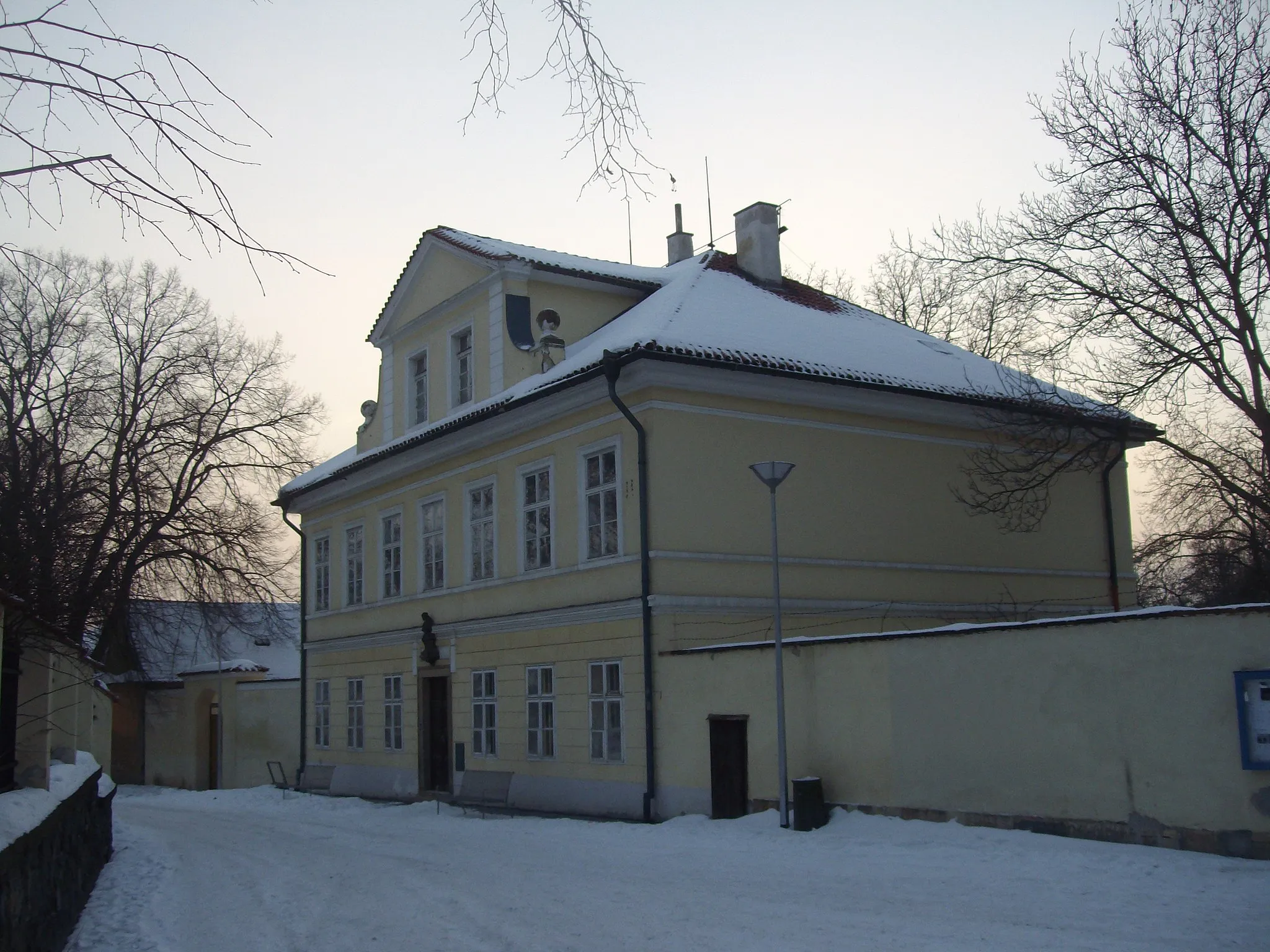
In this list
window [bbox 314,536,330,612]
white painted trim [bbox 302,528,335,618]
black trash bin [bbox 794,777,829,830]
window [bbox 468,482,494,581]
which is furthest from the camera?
window [bbox 314,536,330,612]

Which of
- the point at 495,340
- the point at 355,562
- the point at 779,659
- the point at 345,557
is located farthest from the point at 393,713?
the point at 779,659

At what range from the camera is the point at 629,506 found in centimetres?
1838

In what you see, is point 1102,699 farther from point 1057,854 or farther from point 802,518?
point 802,518

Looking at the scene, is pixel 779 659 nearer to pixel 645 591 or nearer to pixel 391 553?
pixel 645 591

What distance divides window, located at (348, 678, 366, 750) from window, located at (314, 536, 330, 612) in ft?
7.65

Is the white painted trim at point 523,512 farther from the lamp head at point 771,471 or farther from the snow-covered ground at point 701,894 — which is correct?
the lamp head at point 771,471

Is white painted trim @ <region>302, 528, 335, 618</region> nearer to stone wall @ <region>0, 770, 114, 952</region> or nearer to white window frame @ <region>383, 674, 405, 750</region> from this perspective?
white window frame @ <region>383, 674, 405, 750</region>

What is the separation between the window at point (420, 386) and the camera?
25.4 metres

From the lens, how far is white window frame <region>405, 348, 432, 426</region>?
2530 centimetres

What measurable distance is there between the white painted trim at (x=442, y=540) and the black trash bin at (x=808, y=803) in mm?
10934

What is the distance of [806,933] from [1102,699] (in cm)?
458

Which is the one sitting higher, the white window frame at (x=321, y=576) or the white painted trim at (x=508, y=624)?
the white window frame at (x=321, y=576)

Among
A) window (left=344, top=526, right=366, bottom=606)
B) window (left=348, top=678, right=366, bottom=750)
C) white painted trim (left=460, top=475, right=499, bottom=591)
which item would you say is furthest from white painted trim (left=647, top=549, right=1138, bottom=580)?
window (left=348, top=678, right=366, bottom=750)

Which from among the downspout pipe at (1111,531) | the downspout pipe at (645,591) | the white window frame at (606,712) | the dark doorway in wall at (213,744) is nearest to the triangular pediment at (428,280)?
the downspout pipe at (645,591)
